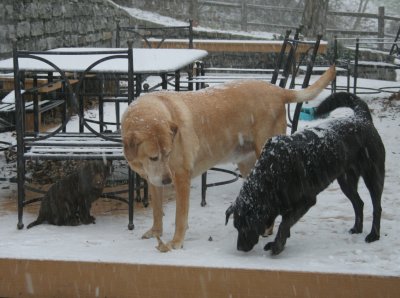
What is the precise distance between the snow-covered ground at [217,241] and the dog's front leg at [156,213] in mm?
65

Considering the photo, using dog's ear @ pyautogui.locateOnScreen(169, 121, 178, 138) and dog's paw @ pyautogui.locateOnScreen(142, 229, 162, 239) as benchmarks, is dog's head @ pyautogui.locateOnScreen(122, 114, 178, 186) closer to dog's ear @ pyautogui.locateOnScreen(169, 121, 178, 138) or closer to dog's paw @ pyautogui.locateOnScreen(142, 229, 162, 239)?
dog's ear @ pyautogui.locateOnScreen(169, 121, 178, 138)

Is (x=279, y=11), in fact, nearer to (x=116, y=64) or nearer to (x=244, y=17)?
(x=244, y=17)

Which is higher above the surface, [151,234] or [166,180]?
[166,180]

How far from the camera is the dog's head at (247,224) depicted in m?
3.62

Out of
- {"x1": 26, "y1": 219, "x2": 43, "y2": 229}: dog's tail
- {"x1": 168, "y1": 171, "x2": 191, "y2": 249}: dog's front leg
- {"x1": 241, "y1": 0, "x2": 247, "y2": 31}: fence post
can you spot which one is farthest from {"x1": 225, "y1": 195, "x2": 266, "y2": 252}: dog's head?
{"x1": 241, "y1": 0, "x2": 247, "y2": 31}: fence post

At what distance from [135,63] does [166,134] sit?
47.3 inches

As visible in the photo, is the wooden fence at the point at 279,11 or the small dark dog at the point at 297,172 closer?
the small dark dog at the point at 297,172

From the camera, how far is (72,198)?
4.26 meters

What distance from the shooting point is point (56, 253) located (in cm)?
365

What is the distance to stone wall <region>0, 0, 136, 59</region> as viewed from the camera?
24.1 feet

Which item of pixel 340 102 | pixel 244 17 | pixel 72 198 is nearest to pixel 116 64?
pixel 72 198

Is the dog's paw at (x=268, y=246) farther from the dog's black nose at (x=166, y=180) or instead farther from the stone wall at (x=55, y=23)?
the stone wall at (x=55, y=23)

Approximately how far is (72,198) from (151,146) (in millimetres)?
1026

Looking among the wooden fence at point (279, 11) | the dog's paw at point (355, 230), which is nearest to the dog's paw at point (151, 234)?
the dog's paw at point (355, 230)
